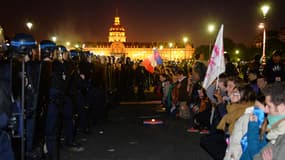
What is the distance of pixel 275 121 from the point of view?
4352mm

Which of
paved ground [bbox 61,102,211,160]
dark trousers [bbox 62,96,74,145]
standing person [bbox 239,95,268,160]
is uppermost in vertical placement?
standing person [bbox 239,95,268,160]

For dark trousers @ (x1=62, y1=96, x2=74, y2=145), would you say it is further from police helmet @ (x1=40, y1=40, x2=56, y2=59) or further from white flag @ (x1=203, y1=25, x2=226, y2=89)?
white flag @ (x1=203, y1=25, x2=226, y2=89)

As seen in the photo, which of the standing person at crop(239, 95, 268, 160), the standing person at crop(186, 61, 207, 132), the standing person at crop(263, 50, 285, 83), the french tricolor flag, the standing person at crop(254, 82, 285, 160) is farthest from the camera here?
the french tricolor flag

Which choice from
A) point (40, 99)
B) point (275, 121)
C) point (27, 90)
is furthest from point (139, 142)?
point (275, 121)

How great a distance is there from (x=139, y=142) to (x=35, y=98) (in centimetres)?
466

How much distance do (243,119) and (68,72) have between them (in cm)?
436

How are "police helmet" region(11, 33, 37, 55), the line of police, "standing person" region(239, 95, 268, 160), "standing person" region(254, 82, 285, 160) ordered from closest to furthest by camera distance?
"standing person" region(254, 82, 285, 160)
"standing person" region(239, 95, 268, 160)
the line of police
"police helmet" region(11, 33, 37, 55)

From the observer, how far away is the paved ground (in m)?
9.55

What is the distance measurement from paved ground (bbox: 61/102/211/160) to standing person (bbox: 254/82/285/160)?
5016 mm

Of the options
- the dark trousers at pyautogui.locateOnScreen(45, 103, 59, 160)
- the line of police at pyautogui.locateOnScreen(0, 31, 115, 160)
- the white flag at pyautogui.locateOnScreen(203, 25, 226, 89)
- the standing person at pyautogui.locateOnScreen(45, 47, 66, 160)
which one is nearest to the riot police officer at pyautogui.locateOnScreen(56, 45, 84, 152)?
the line of police at pyautogui.locateOnScreen(0, 31, 115, 160)

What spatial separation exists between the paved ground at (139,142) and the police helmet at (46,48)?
2.02 m

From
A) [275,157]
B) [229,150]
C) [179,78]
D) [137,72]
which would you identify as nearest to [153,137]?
[179,78]

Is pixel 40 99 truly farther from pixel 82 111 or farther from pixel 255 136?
pixel 82 111

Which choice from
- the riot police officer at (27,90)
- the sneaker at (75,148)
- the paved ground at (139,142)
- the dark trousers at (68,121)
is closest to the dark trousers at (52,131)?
the riot police officer at (27,90)
